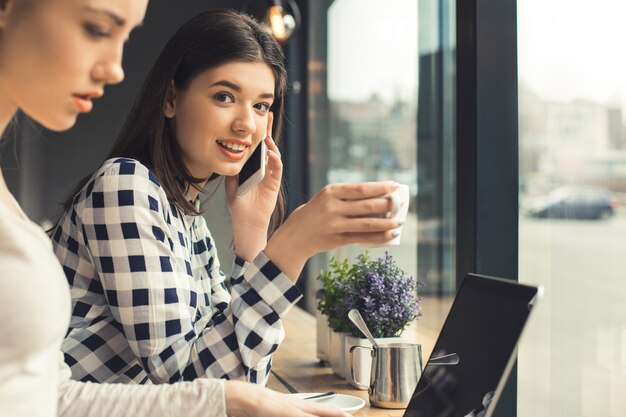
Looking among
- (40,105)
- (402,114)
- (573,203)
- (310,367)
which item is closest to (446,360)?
(573,203)

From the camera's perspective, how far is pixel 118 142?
62.6 inches

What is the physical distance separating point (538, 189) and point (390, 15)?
4.10 feet

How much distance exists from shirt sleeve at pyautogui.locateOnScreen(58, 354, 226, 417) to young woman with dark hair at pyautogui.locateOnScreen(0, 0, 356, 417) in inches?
8.1

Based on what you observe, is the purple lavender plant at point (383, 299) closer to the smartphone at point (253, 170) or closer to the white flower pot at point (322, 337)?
the white flower pot at point (322, 337)

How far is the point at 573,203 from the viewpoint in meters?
1.49

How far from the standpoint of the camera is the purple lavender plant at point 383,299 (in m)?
1.71

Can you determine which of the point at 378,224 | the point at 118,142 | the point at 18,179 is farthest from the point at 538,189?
the point at 18,179

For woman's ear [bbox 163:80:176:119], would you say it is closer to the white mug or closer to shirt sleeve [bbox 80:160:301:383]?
shirt sleeve [bbox 80:160:301:383]

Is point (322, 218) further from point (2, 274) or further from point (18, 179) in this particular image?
point (18, 179)

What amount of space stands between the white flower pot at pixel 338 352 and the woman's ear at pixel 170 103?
69 cm

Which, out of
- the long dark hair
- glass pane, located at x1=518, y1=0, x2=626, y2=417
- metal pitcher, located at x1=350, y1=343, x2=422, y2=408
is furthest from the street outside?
the long dark hair

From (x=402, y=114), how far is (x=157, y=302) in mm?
1470

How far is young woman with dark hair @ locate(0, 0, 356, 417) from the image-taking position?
0.78 m

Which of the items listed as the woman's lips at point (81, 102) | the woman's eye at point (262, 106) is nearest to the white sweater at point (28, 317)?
the woman's lips at point (81, 102)
